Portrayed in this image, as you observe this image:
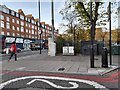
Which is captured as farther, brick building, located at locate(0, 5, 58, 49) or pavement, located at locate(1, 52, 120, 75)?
brick building, located at locate(0, 5, 58, 49)

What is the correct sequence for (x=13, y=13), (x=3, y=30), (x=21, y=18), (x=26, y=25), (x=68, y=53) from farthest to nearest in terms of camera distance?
(x=26, y=25)
(x=21, y=18)
(x=13, y=13)
(x=3, y=30)
(x=68, y=53)

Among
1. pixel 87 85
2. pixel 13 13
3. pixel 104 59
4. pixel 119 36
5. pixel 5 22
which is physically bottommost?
pixel 87 85

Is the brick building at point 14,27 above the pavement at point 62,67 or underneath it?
above

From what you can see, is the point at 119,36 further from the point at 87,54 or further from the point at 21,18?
the point at 21,18

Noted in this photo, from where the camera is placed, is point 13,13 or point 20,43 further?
point 13,13

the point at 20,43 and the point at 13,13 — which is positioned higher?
the point at 13,13

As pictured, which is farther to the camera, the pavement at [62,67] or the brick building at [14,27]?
the brick building at [14,27]

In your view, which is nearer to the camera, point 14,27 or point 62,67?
point 62,67

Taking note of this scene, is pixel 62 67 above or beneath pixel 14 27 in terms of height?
beneath

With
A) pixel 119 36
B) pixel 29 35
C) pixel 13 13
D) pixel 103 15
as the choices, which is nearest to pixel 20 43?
pixel 13 13

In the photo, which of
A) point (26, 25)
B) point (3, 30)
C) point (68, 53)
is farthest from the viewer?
point (26, 25)

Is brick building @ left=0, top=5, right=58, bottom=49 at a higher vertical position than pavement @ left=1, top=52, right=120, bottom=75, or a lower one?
higher

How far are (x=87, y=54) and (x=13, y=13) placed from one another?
48.1 m

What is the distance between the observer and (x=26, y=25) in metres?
74.9
